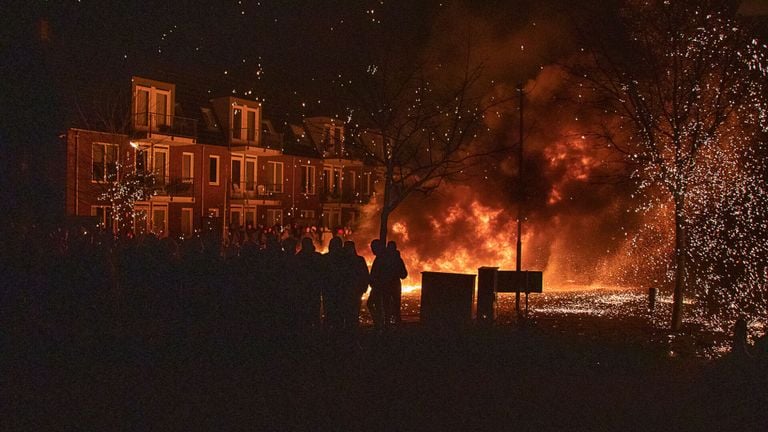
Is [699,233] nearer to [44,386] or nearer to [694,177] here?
[694,177]

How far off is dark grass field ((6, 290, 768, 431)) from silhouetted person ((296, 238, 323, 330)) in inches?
13.8

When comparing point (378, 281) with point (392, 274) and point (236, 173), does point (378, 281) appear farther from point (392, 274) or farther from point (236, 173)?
point (236, 173)

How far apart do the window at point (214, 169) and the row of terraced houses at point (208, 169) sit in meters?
0.05

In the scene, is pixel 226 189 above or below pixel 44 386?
above

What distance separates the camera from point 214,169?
35.4 meters

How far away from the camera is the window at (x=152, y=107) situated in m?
30.5

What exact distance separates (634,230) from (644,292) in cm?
271

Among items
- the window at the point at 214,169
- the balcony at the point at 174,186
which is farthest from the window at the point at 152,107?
the window at the point at 214,169

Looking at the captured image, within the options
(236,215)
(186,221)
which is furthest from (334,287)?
(236,215)

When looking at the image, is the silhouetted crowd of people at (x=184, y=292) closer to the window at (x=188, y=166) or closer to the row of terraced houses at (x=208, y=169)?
the row of terraced houses at (x=208, y=169)

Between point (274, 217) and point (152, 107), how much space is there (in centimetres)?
1026

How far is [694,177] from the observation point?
13906mm

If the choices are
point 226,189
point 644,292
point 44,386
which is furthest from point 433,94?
point 226,189

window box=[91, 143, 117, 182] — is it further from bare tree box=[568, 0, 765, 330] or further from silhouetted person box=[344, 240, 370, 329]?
bare tree box=[568, 0, 765, 330]
